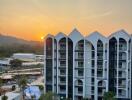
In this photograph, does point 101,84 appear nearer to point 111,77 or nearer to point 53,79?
point 111,77

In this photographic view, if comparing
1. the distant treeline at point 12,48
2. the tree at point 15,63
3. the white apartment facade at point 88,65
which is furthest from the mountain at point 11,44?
the tree at point 15,63

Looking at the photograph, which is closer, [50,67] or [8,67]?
[50,67]

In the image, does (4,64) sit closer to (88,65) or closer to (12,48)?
(12,48)

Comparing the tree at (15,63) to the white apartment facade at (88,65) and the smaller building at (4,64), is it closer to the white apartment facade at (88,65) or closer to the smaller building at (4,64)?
the smaller building at (4,64)

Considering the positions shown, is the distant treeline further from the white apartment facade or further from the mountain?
the white apartment facade

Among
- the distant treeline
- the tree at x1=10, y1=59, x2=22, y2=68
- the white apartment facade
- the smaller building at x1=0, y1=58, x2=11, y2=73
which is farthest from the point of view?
the tree at x1=10, y1=59, x2=22, y2=68

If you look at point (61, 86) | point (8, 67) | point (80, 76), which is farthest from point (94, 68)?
point (8, 67)

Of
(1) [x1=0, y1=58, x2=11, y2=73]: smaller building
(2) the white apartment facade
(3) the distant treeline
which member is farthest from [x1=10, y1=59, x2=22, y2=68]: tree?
(2) the white apartment facade

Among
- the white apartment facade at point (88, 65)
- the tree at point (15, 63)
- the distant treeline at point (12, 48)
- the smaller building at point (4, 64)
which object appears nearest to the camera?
the white apartment facade at point (88, 65)

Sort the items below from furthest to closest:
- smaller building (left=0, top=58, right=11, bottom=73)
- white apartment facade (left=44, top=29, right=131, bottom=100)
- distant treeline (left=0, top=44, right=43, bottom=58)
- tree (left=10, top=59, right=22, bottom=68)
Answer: tree (left=10, top=59, right=22, bottom=68), smaller building (left=0, top=58, right=11, bottom=73), distant treeline (left=0, top=44, right=43, bottom=58), white apartment facade (left=44, top=29, right=131, bottom=100)
